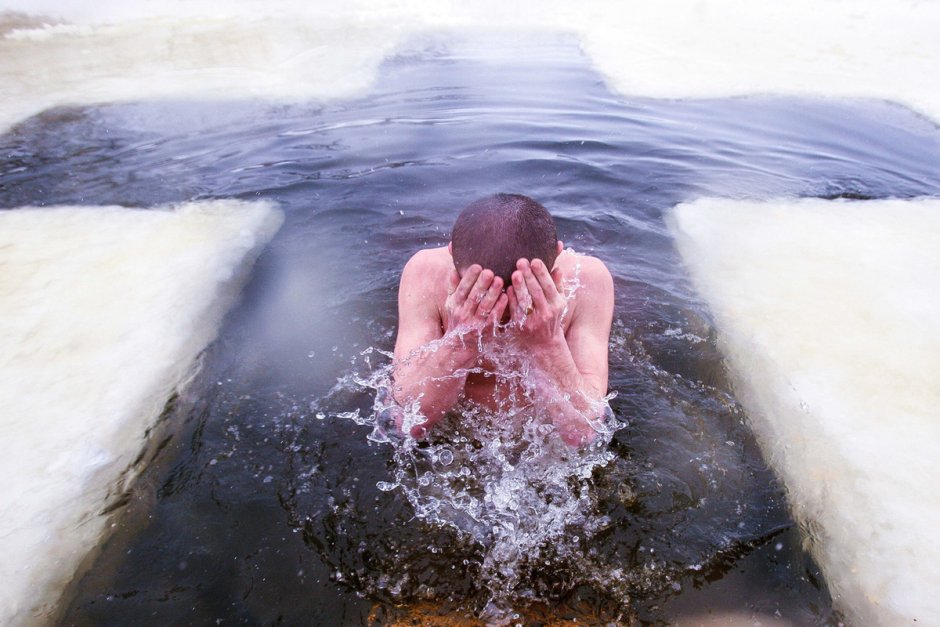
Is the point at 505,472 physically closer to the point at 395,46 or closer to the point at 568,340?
the point at 568,340

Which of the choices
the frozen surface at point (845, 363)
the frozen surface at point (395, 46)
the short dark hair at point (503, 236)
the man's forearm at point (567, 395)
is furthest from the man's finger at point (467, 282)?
the frozen surface at point (395, 46)

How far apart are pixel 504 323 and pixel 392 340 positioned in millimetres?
1006

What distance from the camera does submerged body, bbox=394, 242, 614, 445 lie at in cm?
202

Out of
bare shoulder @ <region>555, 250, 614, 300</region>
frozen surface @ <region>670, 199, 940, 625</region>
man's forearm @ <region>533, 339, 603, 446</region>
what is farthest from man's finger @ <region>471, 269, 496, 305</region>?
frozen surface @ <region>670, 199, 940, 625</region>

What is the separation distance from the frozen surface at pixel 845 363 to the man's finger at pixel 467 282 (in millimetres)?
1354

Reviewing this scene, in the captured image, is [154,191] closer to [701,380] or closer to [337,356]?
[337,356]

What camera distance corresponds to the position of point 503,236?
2070mm

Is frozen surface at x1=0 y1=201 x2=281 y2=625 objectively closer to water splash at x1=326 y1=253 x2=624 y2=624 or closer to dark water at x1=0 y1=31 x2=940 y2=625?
dark water at x1=0 y1=31 x2=940 y2=625

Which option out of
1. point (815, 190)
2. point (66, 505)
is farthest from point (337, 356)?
point (815, 190)

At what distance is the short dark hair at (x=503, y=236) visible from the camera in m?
2.06

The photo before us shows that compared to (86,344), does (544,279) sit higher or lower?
higher

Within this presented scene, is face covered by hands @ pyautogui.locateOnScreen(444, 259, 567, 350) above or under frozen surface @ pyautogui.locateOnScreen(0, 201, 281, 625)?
above

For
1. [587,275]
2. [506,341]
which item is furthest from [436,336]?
[587,275]

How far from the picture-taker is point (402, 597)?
1774 millimetres
